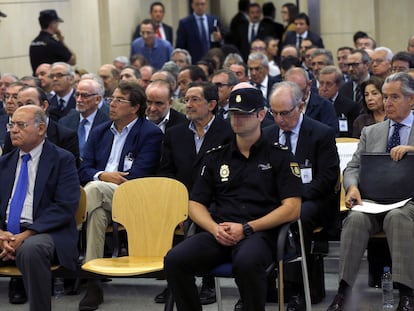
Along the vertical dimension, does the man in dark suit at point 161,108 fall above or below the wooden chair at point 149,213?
above

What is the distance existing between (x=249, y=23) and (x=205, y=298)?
34.9 ft

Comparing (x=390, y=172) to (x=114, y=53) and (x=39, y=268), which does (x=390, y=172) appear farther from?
(x=114, y=53)

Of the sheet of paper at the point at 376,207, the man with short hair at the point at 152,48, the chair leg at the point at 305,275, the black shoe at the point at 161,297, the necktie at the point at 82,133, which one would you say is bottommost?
the black shoe at the point at 161,297

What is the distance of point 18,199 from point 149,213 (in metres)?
0.90

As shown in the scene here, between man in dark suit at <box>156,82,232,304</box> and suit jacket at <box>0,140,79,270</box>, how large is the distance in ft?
2.76

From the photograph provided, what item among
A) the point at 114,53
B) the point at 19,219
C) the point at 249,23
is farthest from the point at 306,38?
the point at 19,219

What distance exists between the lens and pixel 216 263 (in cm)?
598

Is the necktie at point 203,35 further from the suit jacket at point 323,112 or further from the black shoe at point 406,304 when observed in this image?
the black shoe at point 406,304

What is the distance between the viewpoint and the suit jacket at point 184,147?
7.24 m

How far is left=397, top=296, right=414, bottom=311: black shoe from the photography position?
20.7 ft

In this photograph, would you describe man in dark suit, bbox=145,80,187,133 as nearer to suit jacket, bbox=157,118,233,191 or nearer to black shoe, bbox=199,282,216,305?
suit jacket, bbox=157,118,233,191

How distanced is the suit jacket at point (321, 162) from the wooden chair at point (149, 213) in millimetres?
921

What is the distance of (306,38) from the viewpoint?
15.4 metres

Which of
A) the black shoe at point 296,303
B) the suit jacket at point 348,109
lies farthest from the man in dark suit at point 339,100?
the black shoe at point 296,303
